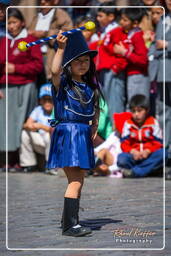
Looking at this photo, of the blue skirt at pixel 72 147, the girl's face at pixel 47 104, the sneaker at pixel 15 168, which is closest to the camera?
the blue skirt at pixel 72 147

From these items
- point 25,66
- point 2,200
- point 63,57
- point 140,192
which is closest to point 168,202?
point 140,192

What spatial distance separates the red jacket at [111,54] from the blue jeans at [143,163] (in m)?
1.05

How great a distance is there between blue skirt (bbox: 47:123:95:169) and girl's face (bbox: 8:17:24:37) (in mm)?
4391

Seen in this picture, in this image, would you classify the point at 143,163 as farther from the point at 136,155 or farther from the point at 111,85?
the point at 111,85

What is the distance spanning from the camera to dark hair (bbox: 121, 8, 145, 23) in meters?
9.12

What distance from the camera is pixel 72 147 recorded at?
17.1 ft

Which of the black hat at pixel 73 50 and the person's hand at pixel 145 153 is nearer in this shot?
the black hat at pixel 73 50

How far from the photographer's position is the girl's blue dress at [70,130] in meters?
5.21

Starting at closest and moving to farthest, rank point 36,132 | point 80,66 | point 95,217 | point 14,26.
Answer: point 80,66 → point 95,217 → point 14,26 → point 36,132

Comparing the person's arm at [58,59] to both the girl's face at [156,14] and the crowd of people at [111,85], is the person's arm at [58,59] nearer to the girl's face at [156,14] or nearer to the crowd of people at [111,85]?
the crowd of people at [111,85]

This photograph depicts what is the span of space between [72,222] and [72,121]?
0.65 metres

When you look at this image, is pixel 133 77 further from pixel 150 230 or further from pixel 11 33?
pixel 150 230

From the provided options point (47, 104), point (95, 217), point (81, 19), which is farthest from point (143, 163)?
point (95, 217)

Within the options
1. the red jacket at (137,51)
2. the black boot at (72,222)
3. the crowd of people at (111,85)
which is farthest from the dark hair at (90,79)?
the red jacket at (137,51)
